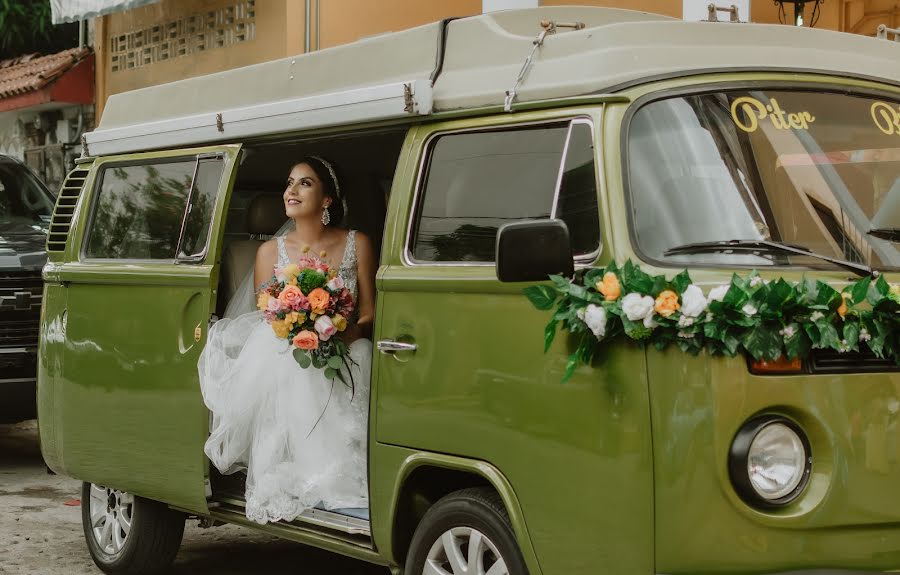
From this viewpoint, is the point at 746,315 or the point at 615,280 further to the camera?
the point at 615,280

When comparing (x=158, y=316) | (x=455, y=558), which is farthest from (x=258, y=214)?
(x=455, y=558)

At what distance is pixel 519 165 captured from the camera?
5188 mm

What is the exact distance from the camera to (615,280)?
4.53m

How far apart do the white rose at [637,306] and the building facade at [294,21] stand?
8186 mm

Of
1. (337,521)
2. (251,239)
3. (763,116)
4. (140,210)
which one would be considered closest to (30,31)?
(140,210)

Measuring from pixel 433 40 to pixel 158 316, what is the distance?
2143mm

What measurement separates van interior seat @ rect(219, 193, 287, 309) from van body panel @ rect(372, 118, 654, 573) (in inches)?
69.9

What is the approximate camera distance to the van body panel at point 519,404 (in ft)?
14.8

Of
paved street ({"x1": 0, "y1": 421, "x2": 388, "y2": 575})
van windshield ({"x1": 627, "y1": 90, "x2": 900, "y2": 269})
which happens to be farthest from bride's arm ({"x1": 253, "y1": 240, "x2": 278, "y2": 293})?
van windshield ({"x1": 627, "y1": 90, "x2": 900, "y2": 269})

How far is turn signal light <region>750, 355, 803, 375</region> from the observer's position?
441 centimetres

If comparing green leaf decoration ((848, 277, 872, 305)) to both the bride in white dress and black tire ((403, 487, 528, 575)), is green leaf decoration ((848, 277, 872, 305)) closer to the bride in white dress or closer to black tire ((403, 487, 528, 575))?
black tire ((403, 487, 528, 575))

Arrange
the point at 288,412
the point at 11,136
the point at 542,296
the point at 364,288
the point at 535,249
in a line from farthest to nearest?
the point at 11,136 → the point at 364,288 → the point at 288,412 → the point at 542,296 → the point at 535,249

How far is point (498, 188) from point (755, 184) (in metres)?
0.95

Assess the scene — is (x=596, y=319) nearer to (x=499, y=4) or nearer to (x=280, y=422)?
(x=280, y=422)
